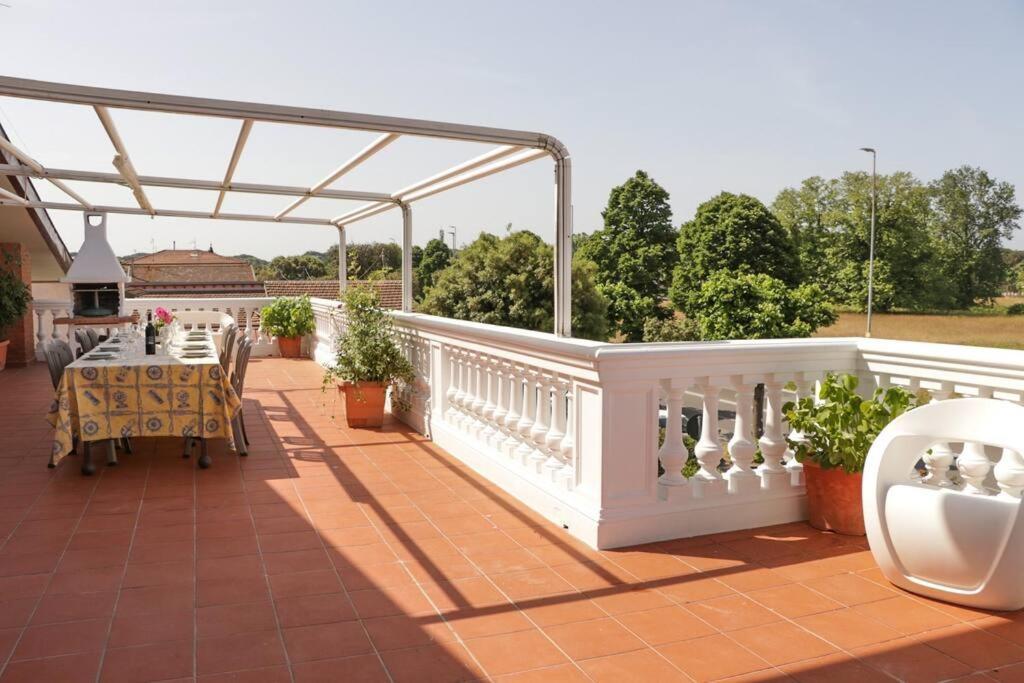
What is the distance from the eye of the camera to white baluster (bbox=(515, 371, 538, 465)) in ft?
13.8

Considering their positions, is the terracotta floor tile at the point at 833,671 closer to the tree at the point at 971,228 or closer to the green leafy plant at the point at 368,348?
the green leafy plant at the point at 368,348

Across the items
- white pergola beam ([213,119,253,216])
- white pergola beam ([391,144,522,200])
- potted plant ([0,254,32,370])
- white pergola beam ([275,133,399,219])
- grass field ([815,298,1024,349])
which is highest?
white pergola beam ([213,119,253,216])

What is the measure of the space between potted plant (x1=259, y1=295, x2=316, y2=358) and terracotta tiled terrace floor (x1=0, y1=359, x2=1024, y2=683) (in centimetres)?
696

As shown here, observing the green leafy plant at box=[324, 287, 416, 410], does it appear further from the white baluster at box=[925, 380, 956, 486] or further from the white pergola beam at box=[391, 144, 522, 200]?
the white baluster at box=[925, 380, 956, 486]

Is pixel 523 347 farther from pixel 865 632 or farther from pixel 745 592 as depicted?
pixel 865 632

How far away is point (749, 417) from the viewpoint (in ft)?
12.2

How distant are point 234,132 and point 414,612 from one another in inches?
123

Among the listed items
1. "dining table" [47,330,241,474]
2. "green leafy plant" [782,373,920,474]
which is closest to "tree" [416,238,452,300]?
"dining table" [47,330,241,474]

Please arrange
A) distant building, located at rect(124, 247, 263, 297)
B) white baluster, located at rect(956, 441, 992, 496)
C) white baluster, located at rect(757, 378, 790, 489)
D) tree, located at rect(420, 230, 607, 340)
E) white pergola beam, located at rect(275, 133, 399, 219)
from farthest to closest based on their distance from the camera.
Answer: distant building, located at rect(124, 247, 263, 297) < tree, located at rect(420, 230, 607, 340) < white pergola beam, located at rect(275, 133, 399, 219) < white baluster, located at rect(757, 378, 790, 489) < white baluster, located at rect(956, 441, 992, 496)

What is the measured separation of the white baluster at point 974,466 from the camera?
9.82 feet

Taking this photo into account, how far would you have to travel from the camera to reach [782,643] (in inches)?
98.9

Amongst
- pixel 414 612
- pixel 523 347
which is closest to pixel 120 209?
pixel 523 347

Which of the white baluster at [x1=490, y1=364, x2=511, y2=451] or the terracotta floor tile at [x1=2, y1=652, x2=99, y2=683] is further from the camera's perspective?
the white baluster at [x1=490, y1=364, x2=511, y2=451]

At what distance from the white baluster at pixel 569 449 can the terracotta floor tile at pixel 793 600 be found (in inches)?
41.1
